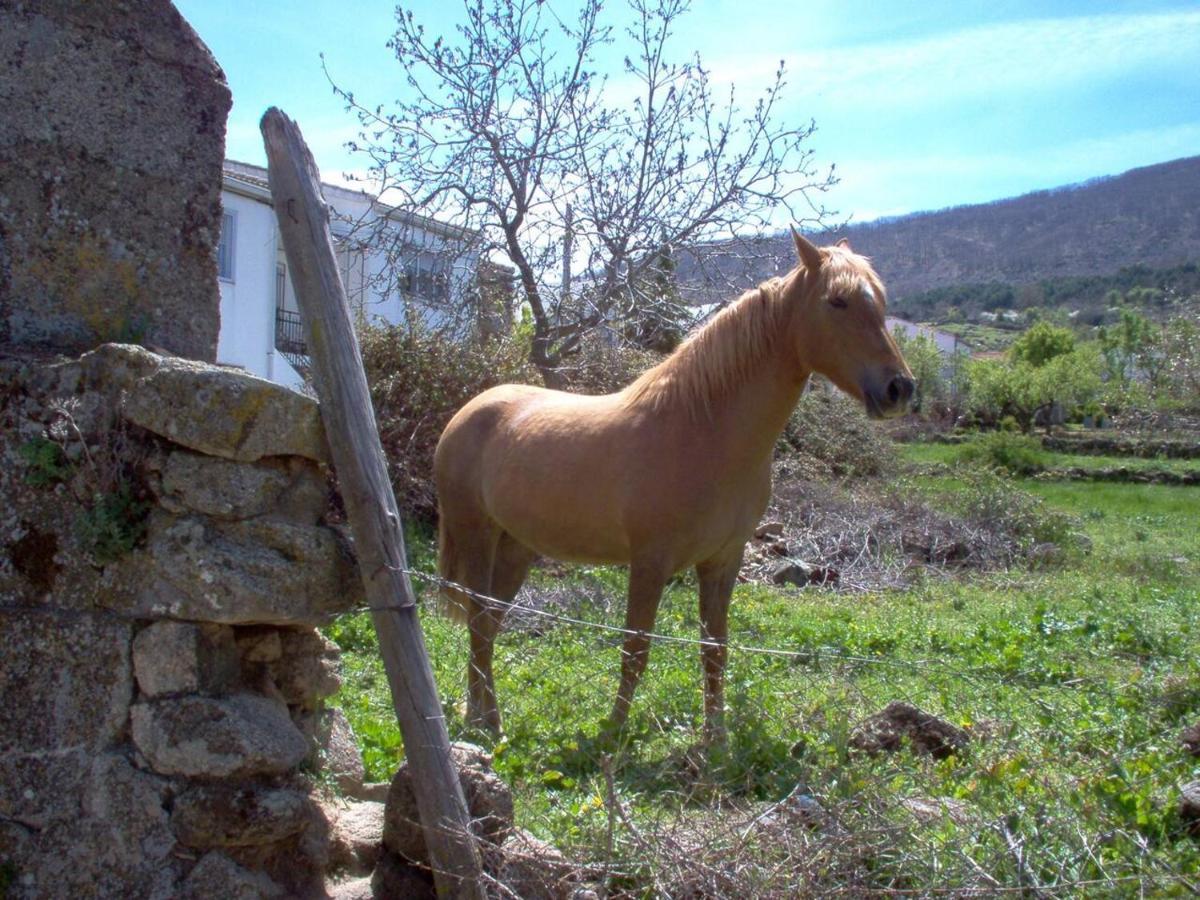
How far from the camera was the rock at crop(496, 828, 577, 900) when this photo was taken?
2717mm

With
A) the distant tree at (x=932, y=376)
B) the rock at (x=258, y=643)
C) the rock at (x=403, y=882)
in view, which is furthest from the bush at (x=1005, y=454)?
the rock at (x=258, y=643)

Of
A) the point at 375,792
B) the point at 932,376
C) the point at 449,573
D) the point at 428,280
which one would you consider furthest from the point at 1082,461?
the point at 375,792

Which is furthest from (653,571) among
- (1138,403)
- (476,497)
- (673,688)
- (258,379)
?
(1138,403)

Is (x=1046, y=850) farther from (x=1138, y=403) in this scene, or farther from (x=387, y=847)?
(x=1138, y=403)

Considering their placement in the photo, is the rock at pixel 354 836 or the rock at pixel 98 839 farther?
the rock at pixel 354 836

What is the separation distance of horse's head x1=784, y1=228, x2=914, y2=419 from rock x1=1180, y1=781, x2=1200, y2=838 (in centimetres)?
169

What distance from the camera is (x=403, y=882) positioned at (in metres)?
2.98

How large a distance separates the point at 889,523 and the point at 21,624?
1026 centimetres

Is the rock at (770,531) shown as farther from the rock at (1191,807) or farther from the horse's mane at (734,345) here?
the rock at (1191,807)

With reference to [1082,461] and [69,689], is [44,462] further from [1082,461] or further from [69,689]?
[1082,461]

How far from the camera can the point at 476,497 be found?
5535 millimetres

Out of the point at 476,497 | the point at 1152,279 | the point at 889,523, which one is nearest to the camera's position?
the point at 476,497

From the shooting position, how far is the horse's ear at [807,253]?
14.8 feet

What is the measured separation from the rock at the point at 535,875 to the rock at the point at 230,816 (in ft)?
1.91
